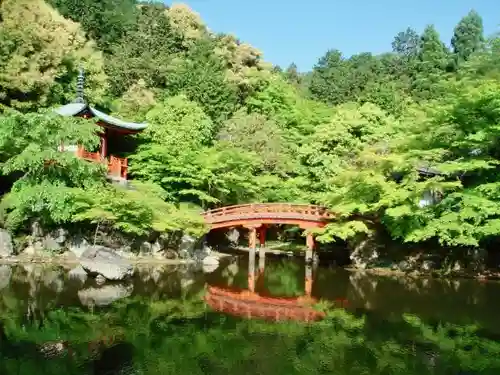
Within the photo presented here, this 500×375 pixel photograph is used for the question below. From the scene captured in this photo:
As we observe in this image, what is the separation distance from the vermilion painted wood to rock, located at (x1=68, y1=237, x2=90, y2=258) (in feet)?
20.1

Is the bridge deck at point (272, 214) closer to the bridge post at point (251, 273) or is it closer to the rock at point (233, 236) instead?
the bridge post at point (251, 273)

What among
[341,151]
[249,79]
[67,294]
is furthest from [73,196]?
[249,79]

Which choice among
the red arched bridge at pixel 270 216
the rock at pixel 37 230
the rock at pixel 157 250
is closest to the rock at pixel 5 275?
the rock at pixel 37 230

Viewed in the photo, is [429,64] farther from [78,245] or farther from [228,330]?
[228,330]

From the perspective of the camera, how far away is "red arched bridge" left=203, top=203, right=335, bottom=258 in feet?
86.6

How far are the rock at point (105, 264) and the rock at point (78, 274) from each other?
0.84 ft

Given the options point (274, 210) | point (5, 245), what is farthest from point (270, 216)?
point (5, 245)

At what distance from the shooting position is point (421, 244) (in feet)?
83.3

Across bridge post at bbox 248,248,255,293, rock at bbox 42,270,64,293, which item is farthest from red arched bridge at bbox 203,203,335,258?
rock at bbox 42,270,64,293

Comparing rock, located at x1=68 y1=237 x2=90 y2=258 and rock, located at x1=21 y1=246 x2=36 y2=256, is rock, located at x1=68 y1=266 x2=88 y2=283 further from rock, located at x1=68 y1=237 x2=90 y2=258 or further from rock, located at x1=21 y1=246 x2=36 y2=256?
rock, located at x1=21 y1=246 x2=36 y2=256

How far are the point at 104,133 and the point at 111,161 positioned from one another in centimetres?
193

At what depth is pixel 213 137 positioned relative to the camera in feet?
114

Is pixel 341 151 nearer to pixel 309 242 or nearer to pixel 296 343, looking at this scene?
pixel 309 242

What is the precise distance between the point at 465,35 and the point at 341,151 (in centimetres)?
3413
